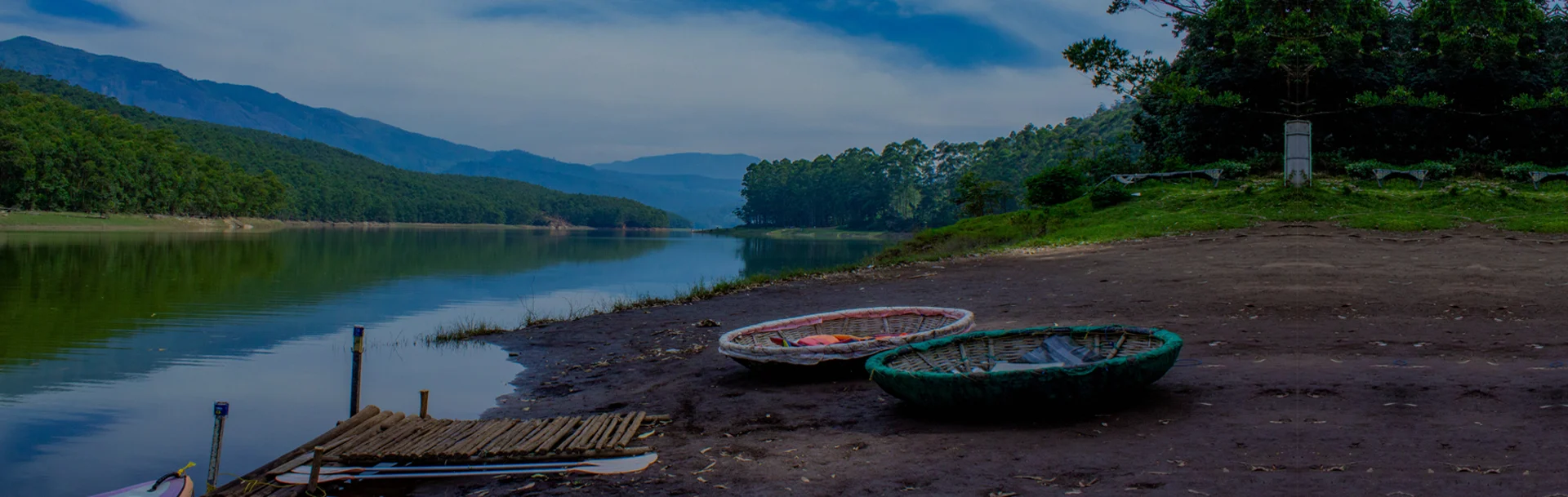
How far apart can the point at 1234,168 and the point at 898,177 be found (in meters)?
107

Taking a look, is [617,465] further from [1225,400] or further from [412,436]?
[1225,400]

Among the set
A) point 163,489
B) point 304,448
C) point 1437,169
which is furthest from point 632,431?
point 1437,169

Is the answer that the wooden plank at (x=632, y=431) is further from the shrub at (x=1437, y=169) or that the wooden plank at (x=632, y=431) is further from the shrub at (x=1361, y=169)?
the shrub at (x=1437, y=169)

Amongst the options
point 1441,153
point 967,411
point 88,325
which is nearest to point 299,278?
point 88,325

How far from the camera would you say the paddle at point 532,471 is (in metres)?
7.72

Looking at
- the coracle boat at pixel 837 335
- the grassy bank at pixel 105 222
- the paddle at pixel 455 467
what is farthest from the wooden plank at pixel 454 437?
the grassy bank at pixel 105 222

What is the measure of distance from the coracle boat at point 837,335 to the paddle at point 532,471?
2.76 m

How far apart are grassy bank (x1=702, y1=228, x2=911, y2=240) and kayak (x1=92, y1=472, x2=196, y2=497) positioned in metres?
101

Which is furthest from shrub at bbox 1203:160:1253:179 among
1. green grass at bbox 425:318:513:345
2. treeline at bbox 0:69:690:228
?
treeline at bbox 0:69:690:228

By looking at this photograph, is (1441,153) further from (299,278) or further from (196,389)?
(299,278)

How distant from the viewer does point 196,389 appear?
42.4ft

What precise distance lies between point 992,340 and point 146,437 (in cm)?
898

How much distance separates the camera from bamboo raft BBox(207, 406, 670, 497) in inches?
315

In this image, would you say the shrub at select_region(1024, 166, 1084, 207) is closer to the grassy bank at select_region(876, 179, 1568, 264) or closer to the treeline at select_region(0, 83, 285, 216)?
the grassy bank at select_region(876, 179, 1568, 264)
